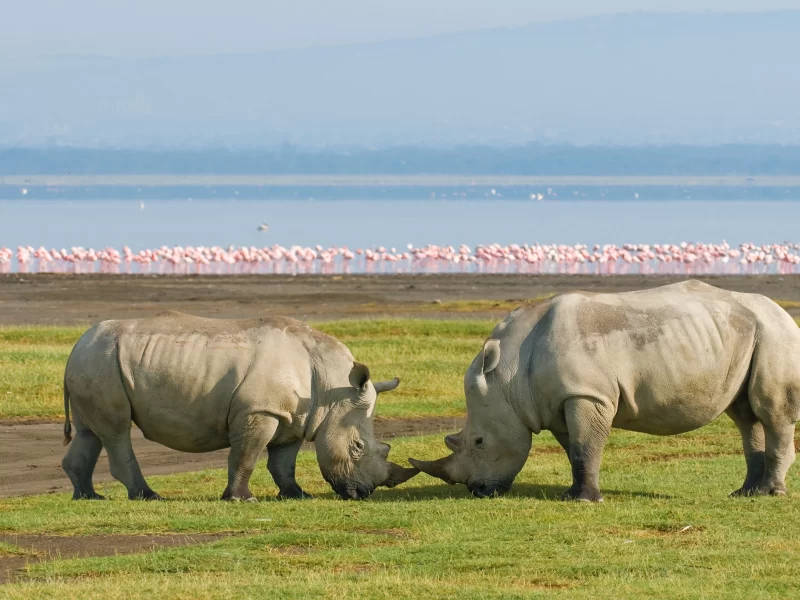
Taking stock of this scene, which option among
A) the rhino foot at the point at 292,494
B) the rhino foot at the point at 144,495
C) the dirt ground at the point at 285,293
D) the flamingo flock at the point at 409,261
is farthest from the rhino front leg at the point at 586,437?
the flamingo flock at the point at 409,261

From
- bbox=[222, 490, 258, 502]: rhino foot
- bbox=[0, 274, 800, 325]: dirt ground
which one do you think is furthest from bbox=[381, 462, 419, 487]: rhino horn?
bbox=[0, 274, 800, 325]: dirt ground

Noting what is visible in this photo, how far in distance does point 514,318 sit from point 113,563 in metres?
4.95

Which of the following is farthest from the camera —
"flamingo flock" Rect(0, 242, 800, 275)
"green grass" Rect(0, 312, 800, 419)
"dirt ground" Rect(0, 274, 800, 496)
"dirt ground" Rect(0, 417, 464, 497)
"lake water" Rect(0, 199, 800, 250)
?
"lake water" Rect(0, 199, 800, 250)

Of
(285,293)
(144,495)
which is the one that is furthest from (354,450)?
(285,293)

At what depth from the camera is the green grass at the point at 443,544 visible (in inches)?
415

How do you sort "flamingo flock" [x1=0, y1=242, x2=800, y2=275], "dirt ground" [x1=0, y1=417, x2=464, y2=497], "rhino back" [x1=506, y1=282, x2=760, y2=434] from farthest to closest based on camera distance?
"flamingo flock" [x1=0, y1=242, x2=800, y2=275]
"dirt ground" [x1=0, y1=417, x2=464, y2=497]
"rhino back" [x1=506, y1=282, x2=760, y2=434]

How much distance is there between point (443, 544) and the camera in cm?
1197

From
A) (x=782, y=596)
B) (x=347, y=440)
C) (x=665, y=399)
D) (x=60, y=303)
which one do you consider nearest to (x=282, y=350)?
(x=347, y=440)

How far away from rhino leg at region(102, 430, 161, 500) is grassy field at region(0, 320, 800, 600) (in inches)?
6.5

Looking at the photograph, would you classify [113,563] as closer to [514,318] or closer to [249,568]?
[249,568]

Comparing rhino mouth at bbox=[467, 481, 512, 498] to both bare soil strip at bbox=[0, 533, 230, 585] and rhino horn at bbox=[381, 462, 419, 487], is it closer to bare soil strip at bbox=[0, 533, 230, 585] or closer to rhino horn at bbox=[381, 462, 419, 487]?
rhino horn at bbox=[381, 462, 419, 487]

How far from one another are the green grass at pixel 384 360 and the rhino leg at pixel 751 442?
27.5ft

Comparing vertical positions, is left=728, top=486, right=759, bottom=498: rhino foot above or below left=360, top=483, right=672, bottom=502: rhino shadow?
above

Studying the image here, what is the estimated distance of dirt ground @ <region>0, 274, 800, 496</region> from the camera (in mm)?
22547
